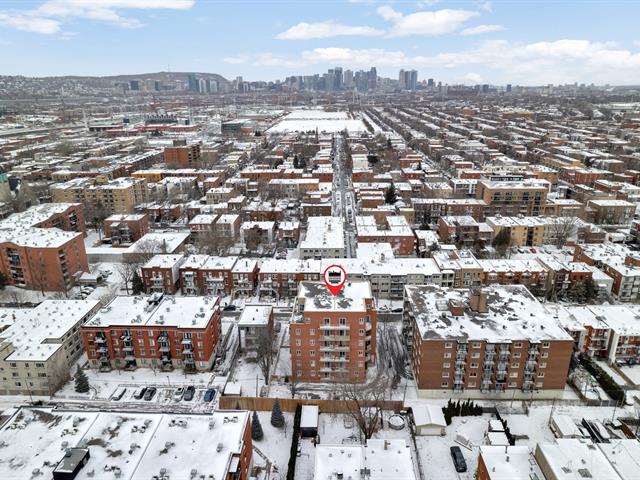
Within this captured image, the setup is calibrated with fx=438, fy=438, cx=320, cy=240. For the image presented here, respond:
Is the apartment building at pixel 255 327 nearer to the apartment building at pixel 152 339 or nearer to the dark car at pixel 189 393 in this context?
the apartment building at pixel 152 339

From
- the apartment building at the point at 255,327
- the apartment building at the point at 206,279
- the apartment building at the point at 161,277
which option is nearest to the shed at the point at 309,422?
the apartment building at the point at 255,327

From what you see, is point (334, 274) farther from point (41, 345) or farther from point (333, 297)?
point (41, 345)

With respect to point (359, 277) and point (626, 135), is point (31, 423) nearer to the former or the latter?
point (359, 277)

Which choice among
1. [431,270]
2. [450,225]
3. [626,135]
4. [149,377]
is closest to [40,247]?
[149,377]

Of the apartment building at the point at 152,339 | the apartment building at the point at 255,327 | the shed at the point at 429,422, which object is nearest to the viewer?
the shed at the point at 429,422

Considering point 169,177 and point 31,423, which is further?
point 169,177

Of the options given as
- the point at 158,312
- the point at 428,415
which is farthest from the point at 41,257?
the point at 428,415
